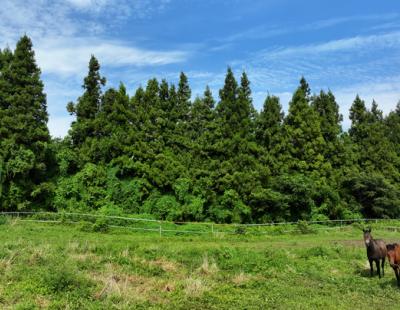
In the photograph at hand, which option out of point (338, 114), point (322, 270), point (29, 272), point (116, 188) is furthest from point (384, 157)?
point (29, 272)

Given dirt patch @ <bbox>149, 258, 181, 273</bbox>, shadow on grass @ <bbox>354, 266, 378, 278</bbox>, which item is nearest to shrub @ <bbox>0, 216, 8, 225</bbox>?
dirt patch @ <bbox>149, 258, 181, 273</bbox>

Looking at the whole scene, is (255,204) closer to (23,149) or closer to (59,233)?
(59,233)

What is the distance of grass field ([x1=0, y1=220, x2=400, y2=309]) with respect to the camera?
8945 millimetres

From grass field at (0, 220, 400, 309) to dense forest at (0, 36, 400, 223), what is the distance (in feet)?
53.3

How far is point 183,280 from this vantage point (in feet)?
34.9

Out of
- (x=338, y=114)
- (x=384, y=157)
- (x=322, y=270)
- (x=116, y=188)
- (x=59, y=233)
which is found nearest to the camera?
(x=322, y=270)

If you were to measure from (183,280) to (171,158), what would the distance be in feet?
74.2

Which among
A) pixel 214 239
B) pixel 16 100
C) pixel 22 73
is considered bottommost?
pixel 214 239

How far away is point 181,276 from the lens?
37.8ft

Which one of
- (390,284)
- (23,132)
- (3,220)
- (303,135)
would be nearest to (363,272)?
(390,284)

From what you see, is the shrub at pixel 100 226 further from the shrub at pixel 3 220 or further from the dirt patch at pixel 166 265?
the dirt patch at pixel 166 265

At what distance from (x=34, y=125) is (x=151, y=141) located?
8975mm

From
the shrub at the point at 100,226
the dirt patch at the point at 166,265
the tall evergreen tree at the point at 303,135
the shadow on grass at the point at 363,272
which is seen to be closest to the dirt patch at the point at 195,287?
the dirt patch at the point at 166,265

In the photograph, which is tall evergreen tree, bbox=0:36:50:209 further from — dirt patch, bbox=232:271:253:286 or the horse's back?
the horse's back
